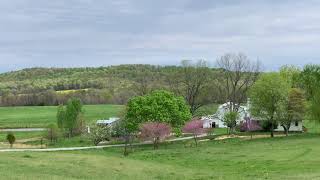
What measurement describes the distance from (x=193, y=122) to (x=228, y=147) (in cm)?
1155

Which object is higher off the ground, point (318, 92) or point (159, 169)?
point (318, 92)

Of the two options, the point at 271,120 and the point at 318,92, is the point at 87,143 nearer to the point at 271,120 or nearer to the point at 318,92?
the point at 271,120

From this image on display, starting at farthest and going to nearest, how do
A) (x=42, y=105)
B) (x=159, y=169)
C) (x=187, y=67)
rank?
(x=42, y=105) < (x=187, y=67) < (x=159, y=169)

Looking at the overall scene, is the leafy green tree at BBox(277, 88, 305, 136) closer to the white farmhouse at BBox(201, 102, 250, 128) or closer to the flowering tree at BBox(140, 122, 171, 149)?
the white farmhouse at BBox(201, 102, 250, 128)

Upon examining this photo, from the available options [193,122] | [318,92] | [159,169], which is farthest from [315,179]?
[318,92]

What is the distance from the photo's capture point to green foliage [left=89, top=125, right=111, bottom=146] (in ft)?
235

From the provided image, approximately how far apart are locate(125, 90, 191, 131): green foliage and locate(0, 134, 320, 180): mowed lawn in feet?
44.5

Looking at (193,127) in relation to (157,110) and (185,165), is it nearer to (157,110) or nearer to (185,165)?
(157,110)

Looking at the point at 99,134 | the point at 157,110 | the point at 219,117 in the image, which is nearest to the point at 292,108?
the point at 157,110

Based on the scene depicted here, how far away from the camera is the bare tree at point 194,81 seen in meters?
88.8

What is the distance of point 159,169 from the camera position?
36.9 metres

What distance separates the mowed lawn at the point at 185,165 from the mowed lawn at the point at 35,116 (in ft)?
167

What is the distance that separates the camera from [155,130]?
64.6 m

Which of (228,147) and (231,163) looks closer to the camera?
(231,163)
